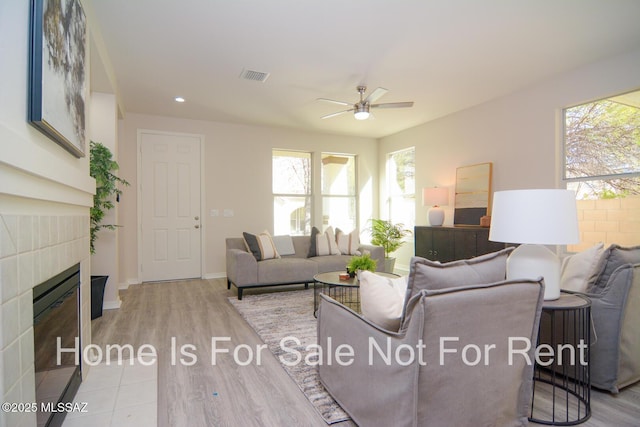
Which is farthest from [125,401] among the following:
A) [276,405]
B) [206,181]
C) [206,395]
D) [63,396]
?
[206,181]

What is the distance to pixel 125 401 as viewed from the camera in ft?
6.44

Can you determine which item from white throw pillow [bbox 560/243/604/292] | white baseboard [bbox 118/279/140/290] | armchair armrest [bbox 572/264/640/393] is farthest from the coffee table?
white baseboard [bbox 118/279/140/290]

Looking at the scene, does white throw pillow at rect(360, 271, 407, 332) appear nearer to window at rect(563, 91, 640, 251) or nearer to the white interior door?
window at rect(563, 91, 640, 251)

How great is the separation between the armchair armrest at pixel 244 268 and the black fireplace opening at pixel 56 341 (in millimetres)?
2117

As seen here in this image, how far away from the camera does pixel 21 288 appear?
121cm

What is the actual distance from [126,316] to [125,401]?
1810 millimetres

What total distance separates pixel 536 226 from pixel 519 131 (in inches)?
121

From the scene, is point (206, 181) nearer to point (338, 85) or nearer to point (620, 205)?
point (338, 85)

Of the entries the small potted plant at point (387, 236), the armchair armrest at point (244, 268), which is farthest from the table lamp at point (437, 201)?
the armchair armrest at point (244, 268)

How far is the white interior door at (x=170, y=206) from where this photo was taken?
527cm

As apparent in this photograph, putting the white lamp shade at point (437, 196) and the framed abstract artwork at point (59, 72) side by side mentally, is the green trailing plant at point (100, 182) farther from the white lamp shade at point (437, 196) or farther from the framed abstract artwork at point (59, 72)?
the white lamp shade at point (437, 196)

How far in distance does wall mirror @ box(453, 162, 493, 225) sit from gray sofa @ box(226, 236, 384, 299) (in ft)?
4.17

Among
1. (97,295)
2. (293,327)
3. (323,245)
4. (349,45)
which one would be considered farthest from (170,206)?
(349,45)

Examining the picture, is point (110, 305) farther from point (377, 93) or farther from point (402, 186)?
point (402, 186)
